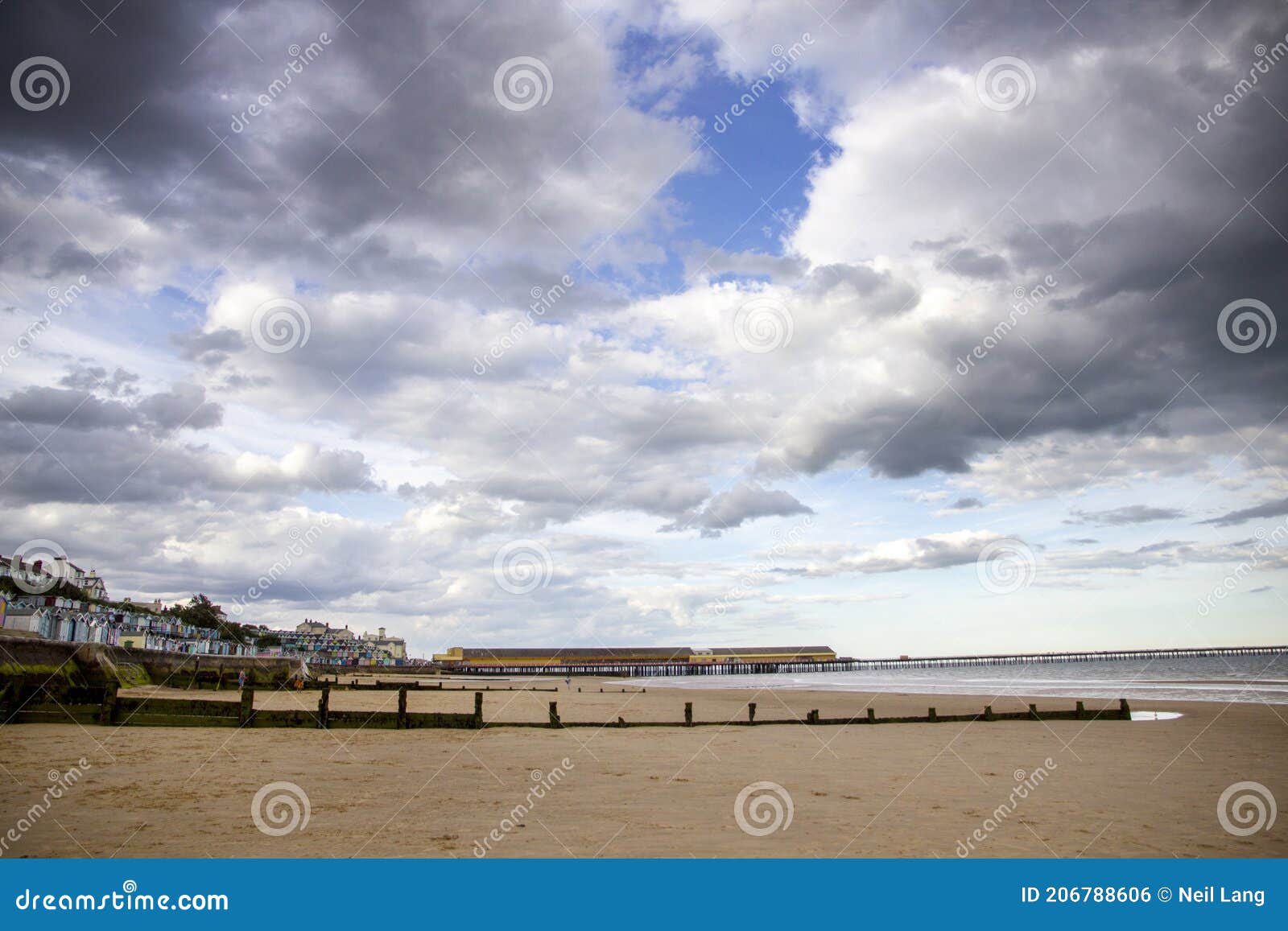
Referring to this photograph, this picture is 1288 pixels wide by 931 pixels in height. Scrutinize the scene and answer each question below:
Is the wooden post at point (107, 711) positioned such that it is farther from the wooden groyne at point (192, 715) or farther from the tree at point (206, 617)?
the tree at point (206, 617)

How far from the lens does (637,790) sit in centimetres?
1306

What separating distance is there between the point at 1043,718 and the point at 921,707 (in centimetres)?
1310

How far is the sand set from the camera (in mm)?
9344

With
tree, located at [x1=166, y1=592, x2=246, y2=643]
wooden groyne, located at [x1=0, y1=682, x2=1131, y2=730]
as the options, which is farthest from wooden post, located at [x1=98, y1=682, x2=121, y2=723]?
tree, located at [x1=166, y1=592, x2=246, y2=643]

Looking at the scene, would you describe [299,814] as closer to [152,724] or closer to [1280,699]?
[152,724]

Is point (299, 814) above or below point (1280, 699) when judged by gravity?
below

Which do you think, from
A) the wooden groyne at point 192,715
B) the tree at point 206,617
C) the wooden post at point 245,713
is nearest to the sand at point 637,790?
the wooden groyne at point 192,715

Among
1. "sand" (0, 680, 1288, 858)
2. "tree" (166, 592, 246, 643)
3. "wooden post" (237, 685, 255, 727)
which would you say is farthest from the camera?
"tree" (166, 592, 246, 643)

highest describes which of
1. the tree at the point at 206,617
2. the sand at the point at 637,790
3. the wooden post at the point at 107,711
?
the tree at the point at 206,617

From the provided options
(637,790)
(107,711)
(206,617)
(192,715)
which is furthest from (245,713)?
(206,617)

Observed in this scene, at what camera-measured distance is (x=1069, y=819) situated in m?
11.2

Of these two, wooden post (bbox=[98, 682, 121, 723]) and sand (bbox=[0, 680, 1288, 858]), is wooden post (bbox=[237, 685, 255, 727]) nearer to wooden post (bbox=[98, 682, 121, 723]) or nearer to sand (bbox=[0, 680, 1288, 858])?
sand (bbox=[0, 680, 1288, 858])

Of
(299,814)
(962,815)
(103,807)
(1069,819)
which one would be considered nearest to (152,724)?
(103,807)

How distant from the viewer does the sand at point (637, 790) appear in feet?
30.7
